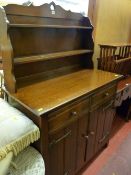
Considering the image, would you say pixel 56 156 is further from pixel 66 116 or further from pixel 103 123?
pixel 103 123

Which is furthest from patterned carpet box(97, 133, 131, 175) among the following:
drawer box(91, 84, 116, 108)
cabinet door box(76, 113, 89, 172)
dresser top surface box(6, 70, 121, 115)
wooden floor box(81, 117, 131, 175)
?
dresser top surface box(6, 70, 121, 115)

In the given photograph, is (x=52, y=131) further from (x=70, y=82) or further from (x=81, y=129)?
(x=70, y=82)

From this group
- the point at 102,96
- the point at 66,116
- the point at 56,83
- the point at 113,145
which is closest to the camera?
the point at 66,116

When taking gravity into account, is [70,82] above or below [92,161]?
above

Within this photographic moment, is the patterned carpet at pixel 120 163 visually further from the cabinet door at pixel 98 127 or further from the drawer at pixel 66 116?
the drawer at pixel 66 116

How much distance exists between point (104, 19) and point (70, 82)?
117cm

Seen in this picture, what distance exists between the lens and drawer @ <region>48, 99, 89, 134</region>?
3.47 feet

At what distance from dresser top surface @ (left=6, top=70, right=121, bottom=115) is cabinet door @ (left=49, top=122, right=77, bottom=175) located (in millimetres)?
236

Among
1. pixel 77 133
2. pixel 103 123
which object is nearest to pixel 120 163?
pixel 103 123

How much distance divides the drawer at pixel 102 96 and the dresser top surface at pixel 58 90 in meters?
0.08

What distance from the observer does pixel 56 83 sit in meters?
1.41

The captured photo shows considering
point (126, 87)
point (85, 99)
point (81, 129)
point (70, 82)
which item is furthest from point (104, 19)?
point (81, 129)

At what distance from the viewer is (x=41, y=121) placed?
3.19 ft

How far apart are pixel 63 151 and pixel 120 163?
0.91 meters
